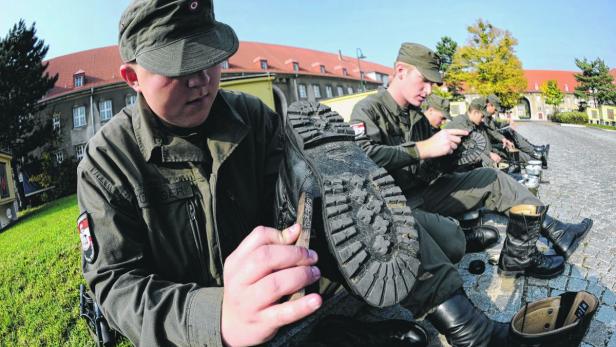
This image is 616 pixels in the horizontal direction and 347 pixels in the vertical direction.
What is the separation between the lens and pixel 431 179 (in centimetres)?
335

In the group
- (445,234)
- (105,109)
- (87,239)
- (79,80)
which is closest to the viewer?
(87,239)

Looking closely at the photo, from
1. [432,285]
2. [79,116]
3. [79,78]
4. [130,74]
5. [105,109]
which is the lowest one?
[432,285]

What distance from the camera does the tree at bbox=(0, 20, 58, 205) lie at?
20703 millimetres

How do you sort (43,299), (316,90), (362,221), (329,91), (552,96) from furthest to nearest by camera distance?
(552,96) < (329,91) < (316,90) < (43,299) < (362,221)

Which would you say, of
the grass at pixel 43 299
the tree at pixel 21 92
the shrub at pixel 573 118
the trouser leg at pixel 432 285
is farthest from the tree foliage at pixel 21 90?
the shrub at pixel 573 118

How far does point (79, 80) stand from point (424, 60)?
35661mm

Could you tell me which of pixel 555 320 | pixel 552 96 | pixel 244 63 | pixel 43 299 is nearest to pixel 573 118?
pixel 552 96

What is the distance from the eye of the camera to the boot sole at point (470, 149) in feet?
9.12

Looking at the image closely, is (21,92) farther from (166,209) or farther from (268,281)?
(268,281)

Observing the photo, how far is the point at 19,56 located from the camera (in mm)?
21484

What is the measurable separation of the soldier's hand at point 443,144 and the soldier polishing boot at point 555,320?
1.21m

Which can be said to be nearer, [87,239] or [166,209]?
[87,239]

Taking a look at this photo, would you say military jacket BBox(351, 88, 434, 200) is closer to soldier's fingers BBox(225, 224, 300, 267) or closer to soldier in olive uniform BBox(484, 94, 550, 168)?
soldier's fingers BBox(225, 224, 300, 267)

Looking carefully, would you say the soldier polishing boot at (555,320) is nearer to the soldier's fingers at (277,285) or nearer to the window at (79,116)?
the soldier's fingers at (277,285)
